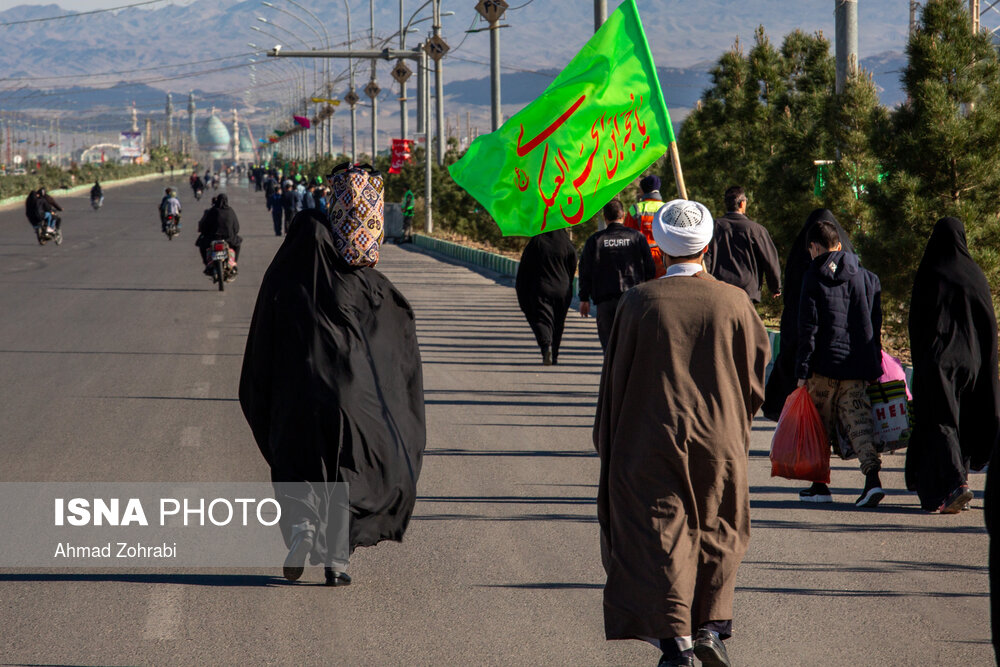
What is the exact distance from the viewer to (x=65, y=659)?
16.7 ft

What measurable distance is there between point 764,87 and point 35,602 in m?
15.2

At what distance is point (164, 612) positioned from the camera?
570 centimetres

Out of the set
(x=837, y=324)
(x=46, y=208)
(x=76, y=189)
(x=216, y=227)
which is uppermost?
(x=837, y=324)

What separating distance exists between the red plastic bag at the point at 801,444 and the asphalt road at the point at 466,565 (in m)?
0.22

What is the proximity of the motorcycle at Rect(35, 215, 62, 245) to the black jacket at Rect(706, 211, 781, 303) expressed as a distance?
30346 millimetres

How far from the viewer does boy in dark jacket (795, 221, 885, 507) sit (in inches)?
305

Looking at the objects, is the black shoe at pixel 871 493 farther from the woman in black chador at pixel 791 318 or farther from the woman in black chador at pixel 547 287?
the woman in black chador at pixel 547 287

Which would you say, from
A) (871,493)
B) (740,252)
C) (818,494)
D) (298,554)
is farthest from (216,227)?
(298,554)

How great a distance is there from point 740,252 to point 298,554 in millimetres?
5288

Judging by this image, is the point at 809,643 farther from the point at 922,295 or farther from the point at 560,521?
the point at 922,295

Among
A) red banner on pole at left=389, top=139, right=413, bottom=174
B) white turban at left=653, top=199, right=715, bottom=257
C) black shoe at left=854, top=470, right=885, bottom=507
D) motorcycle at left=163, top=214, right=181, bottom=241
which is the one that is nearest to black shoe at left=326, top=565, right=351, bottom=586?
white turban at left=653, top=199, right=715, bottom=257

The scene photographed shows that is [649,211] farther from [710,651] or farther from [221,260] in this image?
[221,260]

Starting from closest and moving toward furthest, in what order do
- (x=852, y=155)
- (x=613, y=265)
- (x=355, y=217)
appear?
(x=355, y=217)
(x=613, y=265)
(x=852, y=155)

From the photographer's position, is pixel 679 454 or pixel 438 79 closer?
pixel 679 454
